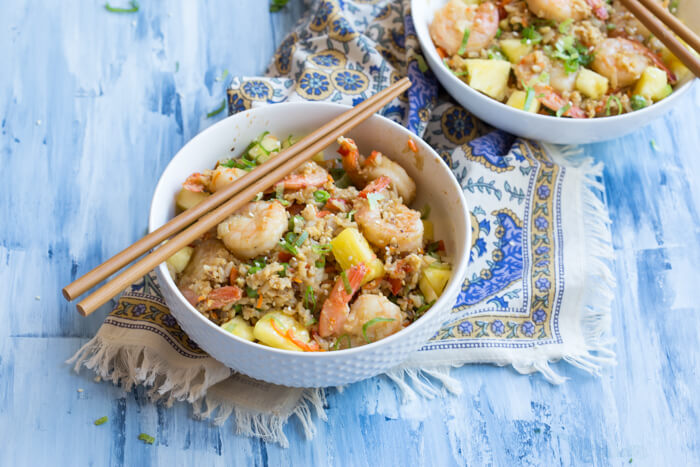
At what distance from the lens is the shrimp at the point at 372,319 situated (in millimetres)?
2152

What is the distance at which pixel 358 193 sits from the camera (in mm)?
2430

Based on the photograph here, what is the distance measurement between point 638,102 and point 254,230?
1.67 m

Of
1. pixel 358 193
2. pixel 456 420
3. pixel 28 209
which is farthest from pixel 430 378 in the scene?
pixel 28 209

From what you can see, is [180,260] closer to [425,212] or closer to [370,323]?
[370,323]

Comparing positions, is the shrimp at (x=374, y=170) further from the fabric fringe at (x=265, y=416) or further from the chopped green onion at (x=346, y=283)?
the fabric fringe at (x=265, y=416)

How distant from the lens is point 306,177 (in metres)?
2.43

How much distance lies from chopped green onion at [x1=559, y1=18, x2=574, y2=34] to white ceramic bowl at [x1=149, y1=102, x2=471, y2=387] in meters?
0.96

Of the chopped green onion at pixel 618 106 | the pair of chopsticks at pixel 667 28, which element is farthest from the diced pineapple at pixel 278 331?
the pair of chopsticks at pixel 667 28

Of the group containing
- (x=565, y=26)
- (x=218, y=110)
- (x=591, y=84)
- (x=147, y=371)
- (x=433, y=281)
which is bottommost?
(x=147, y=371)

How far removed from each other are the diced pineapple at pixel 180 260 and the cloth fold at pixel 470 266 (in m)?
0.28

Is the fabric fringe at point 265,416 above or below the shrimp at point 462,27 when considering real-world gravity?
below

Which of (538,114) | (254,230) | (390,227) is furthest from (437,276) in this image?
(538,114)

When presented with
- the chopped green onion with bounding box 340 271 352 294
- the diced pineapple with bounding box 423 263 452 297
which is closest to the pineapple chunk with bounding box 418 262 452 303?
the diced pineapple with bounding box 423 263 452 297

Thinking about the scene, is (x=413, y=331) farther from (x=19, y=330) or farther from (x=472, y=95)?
(x=19, y=330)
